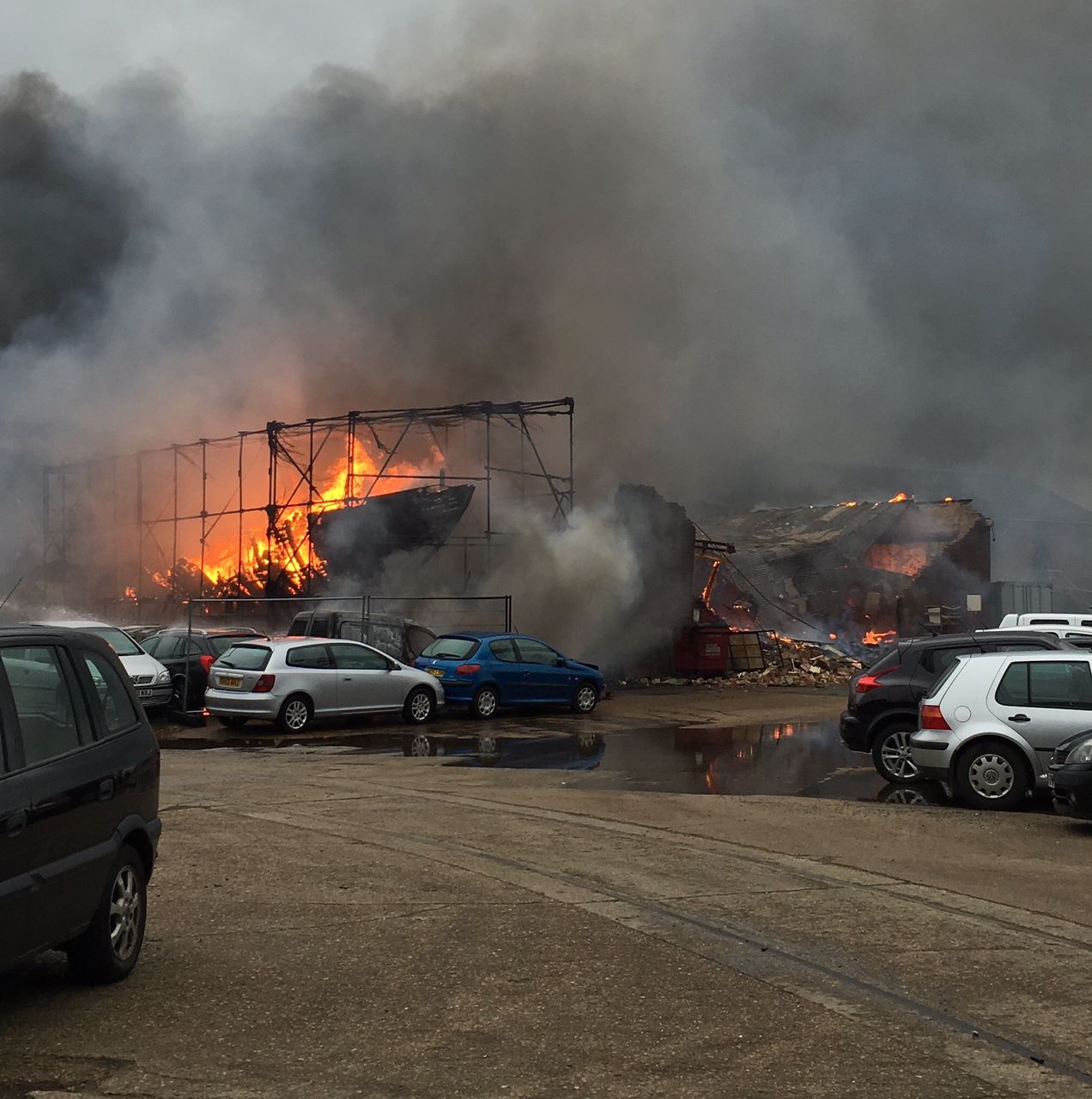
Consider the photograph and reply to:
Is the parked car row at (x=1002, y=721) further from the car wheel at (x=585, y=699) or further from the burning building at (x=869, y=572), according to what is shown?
the burning building at (x=869, y=572)

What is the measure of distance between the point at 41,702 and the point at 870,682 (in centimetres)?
992

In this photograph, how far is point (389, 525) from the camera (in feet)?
116

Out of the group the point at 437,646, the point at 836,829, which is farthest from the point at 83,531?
the point at 836,829

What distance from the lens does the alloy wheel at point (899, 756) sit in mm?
13109

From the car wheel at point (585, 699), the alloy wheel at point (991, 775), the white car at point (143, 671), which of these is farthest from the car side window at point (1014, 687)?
the white car at point (143, 671)

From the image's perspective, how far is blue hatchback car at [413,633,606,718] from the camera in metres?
20.9

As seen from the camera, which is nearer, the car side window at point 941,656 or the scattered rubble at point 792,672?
the car side window at point 941,656

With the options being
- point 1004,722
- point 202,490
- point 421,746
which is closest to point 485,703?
point 421,746

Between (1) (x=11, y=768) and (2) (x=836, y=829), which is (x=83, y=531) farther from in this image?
(1) (x=11, y=768)

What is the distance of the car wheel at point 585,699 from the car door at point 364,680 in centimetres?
378

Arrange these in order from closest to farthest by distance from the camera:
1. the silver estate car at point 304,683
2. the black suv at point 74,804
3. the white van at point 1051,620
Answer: the black suv at point 74,804, the silver estate car at point 304,683, the white van at point 1051,620

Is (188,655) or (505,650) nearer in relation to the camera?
(188,655)

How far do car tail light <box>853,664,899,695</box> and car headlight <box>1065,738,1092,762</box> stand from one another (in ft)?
11.5

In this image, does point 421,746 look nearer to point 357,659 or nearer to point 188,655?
point 357,659
